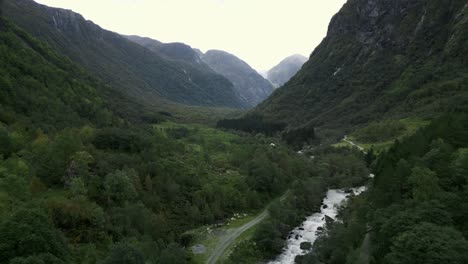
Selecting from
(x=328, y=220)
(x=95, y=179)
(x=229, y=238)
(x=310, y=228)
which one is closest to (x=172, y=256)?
(x=95, y=179)

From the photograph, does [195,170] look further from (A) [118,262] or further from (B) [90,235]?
(A) [118,262]

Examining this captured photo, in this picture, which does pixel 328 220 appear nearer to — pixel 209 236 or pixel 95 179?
pixel 209 236

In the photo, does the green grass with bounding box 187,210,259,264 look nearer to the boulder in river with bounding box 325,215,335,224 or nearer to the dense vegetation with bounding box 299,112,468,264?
the boulder in river with bounding box 325,215,335,224

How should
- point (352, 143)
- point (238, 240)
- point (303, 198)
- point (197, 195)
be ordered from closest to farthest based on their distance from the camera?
1. point (238, 240)
2. point (197, 195)
3. point (303, 198)
4. point (352, 143)

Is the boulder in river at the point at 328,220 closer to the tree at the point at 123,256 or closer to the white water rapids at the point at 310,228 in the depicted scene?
the white water rapids at the point at 310,228

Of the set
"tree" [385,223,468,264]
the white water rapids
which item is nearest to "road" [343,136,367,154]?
the white water rapids
